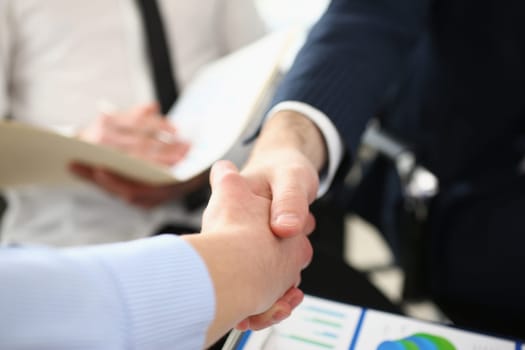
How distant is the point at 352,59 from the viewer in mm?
687

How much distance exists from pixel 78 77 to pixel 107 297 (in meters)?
0.74

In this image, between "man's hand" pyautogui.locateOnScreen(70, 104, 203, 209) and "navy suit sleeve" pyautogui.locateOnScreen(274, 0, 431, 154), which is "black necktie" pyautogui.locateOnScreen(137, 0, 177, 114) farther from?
"navy suit sleeve" pyautogui.locateOnScreen(274, 0, 431, 154)

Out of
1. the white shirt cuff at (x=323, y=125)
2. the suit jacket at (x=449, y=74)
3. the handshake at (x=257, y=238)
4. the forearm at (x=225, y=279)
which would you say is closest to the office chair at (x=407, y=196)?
the suit jacket at (x=449, y=74)

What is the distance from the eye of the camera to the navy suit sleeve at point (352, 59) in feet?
2.09

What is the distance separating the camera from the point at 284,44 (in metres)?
0.68

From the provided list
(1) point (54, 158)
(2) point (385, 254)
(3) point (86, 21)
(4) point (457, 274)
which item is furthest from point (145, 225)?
(2) point (385, 254)

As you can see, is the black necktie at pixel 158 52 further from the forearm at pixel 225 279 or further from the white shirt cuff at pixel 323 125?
the forearm at pixel 225 279

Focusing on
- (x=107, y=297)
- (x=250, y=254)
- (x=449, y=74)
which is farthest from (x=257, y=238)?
(x=449, y=74)

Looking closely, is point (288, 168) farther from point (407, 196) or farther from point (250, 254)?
point (407, 196)

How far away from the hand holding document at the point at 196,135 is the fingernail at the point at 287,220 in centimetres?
14

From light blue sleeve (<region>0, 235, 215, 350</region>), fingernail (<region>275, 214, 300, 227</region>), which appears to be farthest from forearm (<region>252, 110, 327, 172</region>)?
light blue sleeve (<region>0, 235, 215, 350</region>)

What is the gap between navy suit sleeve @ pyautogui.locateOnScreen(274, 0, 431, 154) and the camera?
0.64 metres

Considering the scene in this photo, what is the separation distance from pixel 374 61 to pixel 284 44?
12cm

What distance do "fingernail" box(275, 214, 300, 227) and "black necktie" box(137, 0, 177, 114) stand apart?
56 cm
